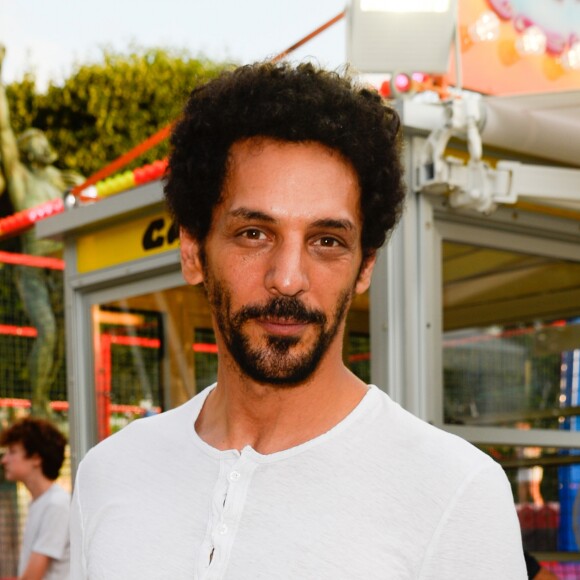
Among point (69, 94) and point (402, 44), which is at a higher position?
point (69, 94)

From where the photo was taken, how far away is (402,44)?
319 cm

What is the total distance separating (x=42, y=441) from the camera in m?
5.04

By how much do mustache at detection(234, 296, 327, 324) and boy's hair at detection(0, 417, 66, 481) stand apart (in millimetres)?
3829

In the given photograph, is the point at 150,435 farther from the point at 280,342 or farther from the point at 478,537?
the point at 478,537

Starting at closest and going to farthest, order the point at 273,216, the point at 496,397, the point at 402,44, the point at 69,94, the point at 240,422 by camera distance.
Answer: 1. the point at 273,216
2. the point at 240,422
3. the point at 402,44
4. the point at 496,397
5. the point at 69,94

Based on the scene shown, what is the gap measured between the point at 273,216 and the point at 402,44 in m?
2.03

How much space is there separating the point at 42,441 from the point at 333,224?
4014 millimetres

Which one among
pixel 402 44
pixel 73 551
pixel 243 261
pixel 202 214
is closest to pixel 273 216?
pixel 243 261

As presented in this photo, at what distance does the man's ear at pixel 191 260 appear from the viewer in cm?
150

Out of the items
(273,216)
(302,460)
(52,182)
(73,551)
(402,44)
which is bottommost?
(73,551)

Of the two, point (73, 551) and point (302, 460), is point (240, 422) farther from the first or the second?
point (73, 551)

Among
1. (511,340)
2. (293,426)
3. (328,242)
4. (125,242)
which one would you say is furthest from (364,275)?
(511,340)

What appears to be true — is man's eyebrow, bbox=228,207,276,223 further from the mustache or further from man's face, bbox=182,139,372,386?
the mustache

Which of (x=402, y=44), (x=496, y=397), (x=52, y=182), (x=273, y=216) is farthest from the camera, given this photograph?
(x=52, y=182)
